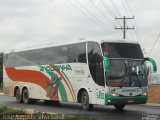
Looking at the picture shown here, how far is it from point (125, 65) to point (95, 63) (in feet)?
4.53

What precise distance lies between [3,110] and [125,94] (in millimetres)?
6174

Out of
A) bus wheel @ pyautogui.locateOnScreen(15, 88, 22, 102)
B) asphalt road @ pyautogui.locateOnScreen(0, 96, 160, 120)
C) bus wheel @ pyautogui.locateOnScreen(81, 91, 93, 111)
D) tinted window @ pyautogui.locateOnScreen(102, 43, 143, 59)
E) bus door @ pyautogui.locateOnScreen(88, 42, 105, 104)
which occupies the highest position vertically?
tinted window @ pyautogui.locateOnScreen(102, 43, 143, 59)

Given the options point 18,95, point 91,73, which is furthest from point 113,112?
point 18,95

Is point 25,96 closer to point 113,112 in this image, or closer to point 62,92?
point 62,92

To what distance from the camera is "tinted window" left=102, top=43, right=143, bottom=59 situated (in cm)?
2152

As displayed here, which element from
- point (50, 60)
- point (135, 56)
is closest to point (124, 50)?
point (135, 56)

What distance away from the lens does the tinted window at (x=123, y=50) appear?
70.6 ft

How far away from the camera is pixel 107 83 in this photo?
2119 cm

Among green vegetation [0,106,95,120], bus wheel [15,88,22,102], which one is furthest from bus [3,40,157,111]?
green vegetation [0,106,95,120]

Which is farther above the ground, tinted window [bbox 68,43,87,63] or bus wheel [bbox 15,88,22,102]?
tinted window [bbox 68,43,87,63]

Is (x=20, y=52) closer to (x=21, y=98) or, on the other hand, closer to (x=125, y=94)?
(x=21, y=98)

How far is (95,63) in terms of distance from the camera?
2192 centimetres

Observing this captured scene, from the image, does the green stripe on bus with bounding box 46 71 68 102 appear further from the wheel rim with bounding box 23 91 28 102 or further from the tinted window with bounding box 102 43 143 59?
the wheel rim with bounding box 23 91 28 102

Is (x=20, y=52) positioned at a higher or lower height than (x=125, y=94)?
higher
